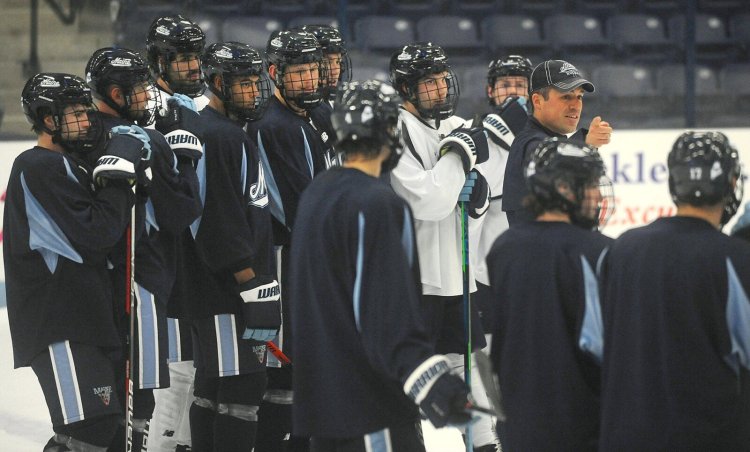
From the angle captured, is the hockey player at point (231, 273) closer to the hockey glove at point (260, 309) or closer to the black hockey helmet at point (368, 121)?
the hockey glove at point (260, 309)

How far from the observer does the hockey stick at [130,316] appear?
2955mm

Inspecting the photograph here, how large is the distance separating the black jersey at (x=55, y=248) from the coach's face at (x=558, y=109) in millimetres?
1200

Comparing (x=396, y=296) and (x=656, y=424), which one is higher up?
(x=396, y=296)

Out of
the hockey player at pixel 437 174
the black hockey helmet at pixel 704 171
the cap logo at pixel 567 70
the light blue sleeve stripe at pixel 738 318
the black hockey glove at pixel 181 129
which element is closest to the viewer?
the light blue sleeve stripe at pixel 738 318

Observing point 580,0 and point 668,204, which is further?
point 580,0

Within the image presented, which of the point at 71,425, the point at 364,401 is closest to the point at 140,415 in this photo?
the point at 71,425

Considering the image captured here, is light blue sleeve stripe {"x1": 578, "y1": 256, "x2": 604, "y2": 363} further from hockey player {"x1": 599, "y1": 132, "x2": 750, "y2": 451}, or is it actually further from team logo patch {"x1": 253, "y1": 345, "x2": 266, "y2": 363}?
team logo patch {"x1": 253, "y1": 345, "x2": 266, "y2": 363}

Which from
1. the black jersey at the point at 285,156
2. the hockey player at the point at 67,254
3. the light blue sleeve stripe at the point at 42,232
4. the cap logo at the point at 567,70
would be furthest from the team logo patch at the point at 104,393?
the cap logo at the point at 567,70

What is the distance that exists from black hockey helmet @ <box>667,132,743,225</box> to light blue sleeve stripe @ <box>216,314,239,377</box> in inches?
57.0

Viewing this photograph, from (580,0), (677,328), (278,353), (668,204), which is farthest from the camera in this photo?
(580,0)

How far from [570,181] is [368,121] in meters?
0.40

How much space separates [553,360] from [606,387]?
105mm

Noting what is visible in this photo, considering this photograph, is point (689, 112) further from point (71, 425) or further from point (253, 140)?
point (71, 425)

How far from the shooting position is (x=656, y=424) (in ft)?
6.57
